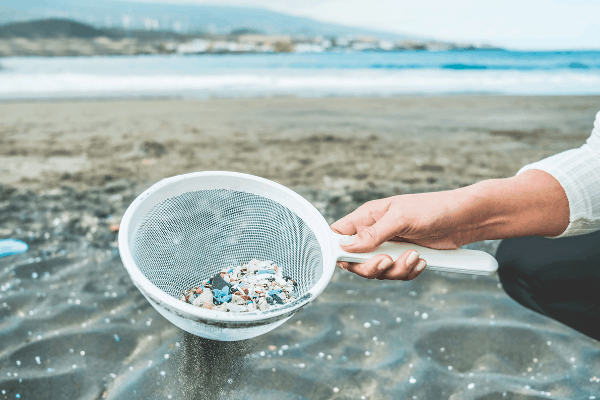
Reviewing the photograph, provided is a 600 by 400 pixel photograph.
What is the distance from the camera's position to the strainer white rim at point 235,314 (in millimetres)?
1110

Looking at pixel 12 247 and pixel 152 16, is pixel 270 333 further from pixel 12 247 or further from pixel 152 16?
pixel 152 16

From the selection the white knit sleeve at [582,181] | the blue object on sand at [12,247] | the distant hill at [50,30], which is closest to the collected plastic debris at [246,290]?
the blue object on sand at [12,247]

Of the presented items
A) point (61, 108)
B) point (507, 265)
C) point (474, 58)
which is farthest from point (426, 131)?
point (474, 58)

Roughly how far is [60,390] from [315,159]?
3175 mm

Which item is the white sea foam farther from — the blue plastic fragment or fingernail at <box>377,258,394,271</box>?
fingernail at <box>377,258,394,271</box>

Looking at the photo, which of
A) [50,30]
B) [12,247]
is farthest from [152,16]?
[12,247]

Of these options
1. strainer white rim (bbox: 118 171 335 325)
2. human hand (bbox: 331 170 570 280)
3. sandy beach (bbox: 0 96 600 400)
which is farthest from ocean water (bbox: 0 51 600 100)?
human hand (bbox: 331 170 570 280)

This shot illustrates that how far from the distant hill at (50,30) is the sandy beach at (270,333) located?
12581mm

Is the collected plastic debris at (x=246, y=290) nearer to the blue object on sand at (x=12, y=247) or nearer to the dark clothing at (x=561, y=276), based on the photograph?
the blue object on sand at (x=12, y=247)

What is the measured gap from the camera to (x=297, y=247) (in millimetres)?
1668

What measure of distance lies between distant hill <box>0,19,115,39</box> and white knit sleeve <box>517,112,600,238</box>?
16.7 metres

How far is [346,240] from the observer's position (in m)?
1.42

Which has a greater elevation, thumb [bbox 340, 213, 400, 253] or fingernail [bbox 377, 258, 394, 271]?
thumb [bbox 340, 213, 400, 253]

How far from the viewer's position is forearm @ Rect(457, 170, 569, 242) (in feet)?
5.05
